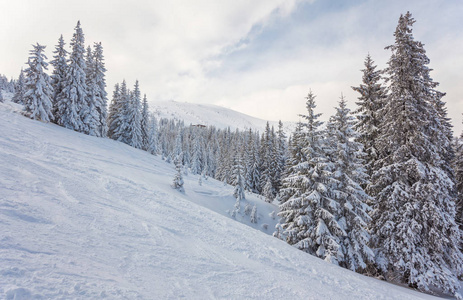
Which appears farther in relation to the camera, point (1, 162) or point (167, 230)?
point (1, 162)

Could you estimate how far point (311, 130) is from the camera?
17.1 metres

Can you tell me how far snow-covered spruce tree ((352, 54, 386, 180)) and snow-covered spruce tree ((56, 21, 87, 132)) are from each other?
109 ft

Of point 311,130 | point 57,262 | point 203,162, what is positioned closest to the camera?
point 57,262

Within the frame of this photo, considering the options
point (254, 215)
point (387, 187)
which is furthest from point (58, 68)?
point (387, 187)

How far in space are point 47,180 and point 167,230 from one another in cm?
502

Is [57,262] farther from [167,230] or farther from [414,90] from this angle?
[414,90]

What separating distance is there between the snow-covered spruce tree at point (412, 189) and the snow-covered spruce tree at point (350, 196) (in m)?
1.40

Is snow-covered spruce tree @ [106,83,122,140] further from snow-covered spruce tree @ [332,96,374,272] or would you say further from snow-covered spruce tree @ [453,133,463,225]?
snow-covered spruce tree @ [453,133,463,225]

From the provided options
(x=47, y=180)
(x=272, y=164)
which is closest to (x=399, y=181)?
(x=47, y=180)

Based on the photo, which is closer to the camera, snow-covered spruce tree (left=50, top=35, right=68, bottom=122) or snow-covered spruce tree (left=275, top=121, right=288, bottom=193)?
snow-covered spruce tree (left=50, top=35, right=68, bottom=122)

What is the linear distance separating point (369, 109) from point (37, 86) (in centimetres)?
3475

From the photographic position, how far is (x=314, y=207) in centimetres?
1562

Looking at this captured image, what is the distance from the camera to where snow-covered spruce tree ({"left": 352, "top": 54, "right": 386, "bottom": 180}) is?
56.4 ft

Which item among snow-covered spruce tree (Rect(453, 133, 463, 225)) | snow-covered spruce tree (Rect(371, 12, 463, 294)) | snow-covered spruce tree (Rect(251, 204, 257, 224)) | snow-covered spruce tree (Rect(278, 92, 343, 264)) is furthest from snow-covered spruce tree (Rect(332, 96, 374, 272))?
snow-covered spruce tree (Rect(251, 204, 257, 224))
